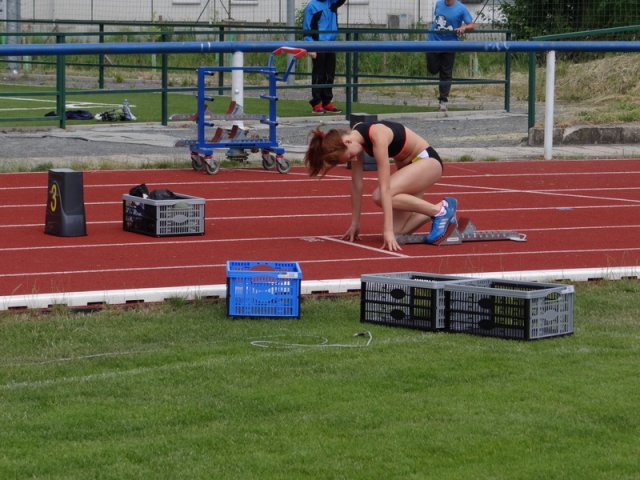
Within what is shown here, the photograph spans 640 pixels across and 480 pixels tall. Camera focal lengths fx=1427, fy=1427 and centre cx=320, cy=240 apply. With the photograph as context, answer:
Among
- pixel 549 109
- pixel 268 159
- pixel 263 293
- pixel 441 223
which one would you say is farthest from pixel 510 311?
pixel 549 109

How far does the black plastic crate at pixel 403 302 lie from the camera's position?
8.31 meters

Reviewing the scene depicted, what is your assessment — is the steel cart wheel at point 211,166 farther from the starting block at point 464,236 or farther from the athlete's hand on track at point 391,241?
the athlete's hand on track at point 391,241

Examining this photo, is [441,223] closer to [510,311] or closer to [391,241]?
[391,241]

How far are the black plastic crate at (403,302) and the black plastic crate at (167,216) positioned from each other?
356 centimetres

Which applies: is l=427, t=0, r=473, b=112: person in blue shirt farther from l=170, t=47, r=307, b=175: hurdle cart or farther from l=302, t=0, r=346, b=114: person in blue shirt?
l=170, t=47, r=307, b=175: hurdle cart

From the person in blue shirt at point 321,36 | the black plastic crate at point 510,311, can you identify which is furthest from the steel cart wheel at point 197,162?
the black plastic crate at point 510,311

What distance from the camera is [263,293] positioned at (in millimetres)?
8734

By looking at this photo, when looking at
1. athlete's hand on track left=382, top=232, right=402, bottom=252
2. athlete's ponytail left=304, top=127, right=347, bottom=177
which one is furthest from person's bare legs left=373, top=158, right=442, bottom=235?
athlete's ponytail left=304, top=127, right=347, bottom=177

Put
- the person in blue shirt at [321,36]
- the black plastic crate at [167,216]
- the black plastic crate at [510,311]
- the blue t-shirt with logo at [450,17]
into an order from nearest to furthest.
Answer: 1. the black plastic crate at [510,311]
2. the black plastic crate at [167,216]
3. the person in blue shirt at [321,36]
4. the blue t-shirt with logo at [450,17]

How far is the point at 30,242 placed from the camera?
11547mm

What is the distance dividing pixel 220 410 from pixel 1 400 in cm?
106

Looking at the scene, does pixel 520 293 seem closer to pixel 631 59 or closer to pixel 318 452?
pixel 318 452

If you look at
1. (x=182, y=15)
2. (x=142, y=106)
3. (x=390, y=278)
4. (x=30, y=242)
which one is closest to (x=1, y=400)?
(x=390, y=278)

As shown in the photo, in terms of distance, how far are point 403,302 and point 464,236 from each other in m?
3.38
